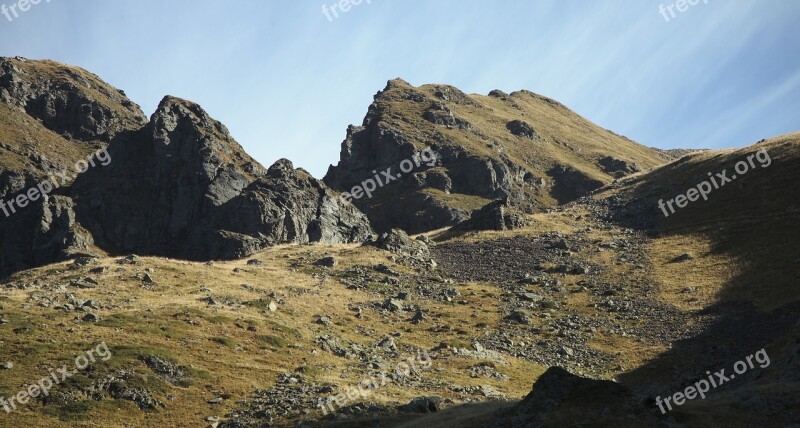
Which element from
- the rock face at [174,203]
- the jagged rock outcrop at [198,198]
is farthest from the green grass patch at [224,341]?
the jagged rock outcrop at [198,198]

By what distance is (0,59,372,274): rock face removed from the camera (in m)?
134

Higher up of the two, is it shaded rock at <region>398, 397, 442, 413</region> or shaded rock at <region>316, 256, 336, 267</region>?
shaded rock at <region>316, 256, 336, 267</region>

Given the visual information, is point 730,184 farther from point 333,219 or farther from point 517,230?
point 333,219

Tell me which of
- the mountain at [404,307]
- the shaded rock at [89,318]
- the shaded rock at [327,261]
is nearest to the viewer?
the mountain at [404,307]

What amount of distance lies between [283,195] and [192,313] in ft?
252

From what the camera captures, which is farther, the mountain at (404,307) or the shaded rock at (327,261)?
the shaded rock at (327,261)

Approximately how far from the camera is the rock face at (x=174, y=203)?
134 m

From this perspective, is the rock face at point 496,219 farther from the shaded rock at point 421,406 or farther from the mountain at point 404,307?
the shaded rock at point 421,406

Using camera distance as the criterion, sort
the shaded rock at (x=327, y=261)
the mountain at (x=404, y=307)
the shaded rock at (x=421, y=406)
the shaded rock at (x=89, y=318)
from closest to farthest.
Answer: the mountain at (x=404, y=307)
the shaded rock at (x=421, y=406)
the shaded rock at (x=89, y=318)
the shaded rock at (x=327, y=261)

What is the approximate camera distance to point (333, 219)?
141125 mm

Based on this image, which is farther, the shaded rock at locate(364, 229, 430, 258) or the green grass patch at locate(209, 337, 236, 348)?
the shaded rock at locate(364, 229, 430, 258)

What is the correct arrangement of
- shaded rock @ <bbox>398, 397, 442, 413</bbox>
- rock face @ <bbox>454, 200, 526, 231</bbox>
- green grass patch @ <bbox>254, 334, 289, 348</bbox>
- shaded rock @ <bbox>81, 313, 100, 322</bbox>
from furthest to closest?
rock face @ <bbox>454, 200, 526, 231</bbox>, green grass patch @ <bbox>254, 334, 289, 348</bbox>, shaded rock @ <bbox>81, 313, 100, 322</bbox>, shaded rock @ <bbox>398, 397, 442, 413</bbox>

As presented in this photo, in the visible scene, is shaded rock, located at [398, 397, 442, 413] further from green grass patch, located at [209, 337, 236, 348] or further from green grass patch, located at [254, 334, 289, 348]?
green grass patch, located at [209, 337, 236, 348]

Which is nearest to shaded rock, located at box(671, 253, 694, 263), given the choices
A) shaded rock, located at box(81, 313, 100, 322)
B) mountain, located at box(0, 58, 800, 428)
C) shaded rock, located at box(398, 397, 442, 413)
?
mountain, located at box(0, 58, 800, 428)
